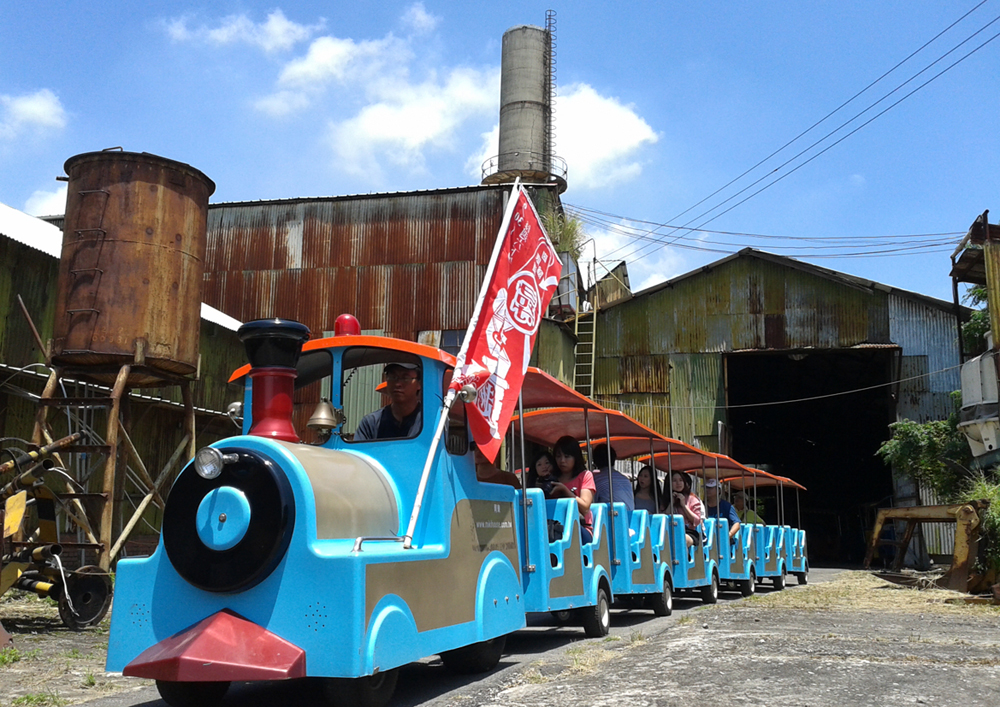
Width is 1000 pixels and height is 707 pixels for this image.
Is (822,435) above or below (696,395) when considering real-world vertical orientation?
below

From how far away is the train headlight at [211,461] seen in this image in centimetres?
512

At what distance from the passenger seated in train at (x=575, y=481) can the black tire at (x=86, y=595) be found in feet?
16.4

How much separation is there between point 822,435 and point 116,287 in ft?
103

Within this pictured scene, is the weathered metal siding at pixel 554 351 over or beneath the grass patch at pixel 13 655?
over

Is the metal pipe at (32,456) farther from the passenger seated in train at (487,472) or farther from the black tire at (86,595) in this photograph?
the passenger seated in train at (487,472)

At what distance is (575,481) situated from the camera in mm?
9812

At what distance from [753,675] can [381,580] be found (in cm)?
282

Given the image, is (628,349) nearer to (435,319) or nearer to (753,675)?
(435,319)

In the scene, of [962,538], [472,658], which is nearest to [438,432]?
[472,658]

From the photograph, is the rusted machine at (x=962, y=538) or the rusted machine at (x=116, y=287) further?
the rusted machine at (x=962, y=538)

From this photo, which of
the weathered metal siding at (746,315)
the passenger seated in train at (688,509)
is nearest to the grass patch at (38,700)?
the passenger seated in train at (688,509)

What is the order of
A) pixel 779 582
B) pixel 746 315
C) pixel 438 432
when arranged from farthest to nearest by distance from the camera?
pixel 746 315 < pixel 779 582 < pixel 438 432

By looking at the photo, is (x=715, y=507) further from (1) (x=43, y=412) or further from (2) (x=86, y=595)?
(1) (x=43, y=412)

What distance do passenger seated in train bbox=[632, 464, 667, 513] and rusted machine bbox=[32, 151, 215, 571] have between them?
6491mm
